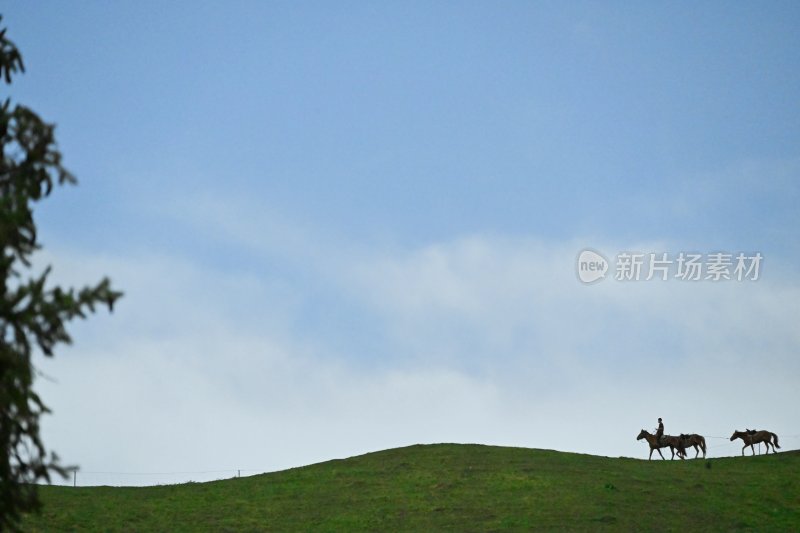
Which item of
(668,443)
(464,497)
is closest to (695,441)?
(668,443)

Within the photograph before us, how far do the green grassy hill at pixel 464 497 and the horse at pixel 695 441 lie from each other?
371cm

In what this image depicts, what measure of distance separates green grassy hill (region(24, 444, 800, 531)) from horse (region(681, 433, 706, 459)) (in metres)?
3.71

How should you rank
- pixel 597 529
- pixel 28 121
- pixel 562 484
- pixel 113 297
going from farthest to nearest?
pixel 562 484, pixel 597 529, pixel 28 121, pixel 113 297

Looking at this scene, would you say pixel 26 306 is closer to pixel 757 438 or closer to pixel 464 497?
pixel 464 497

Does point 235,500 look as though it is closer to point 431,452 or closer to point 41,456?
point 431,452

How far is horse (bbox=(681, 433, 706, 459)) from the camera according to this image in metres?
58.3

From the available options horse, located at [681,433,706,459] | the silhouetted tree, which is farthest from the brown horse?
the silhouetted tree

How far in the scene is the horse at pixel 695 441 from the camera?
2296 inches

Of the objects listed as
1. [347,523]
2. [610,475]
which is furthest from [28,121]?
[610,475]

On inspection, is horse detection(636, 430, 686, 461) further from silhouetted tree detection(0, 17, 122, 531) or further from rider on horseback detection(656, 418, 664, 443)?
silhouetted tree detection(0, 17, 122, 531)

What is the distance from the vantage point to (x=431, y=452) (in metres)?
53.6

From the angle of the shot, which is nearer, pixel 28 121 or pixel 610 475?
pixel 28 121

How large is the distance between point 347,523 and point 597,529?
1065 centimetres

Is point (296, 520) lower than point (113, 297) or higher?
lower
